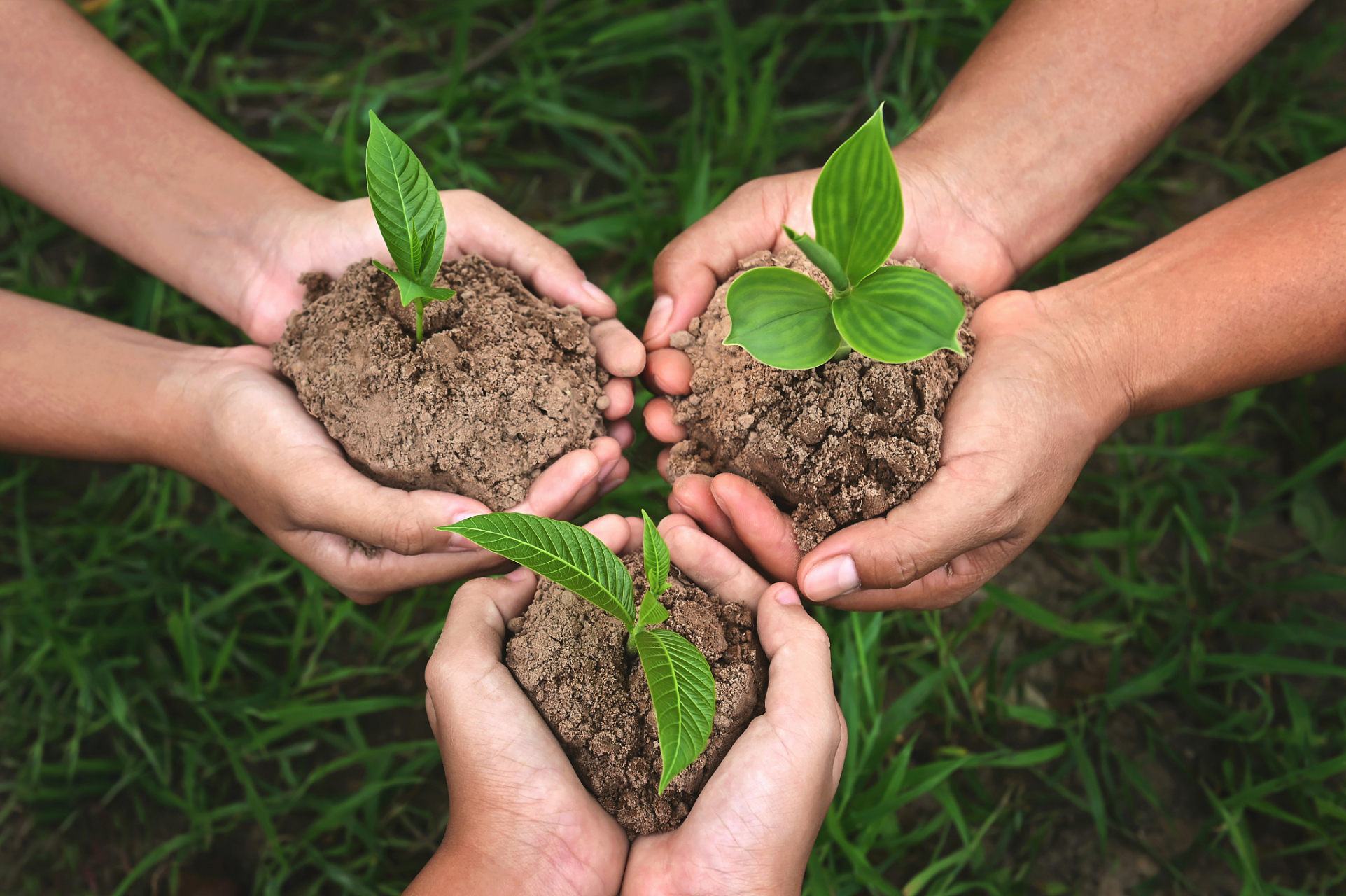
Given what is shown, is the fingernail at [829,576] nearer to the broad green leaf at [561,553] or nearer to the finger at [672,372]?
the broad green leaf at [561,553]

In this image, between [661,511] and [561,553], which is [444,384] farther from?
[661,511]

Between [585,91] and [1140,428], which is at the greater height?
[585,91]

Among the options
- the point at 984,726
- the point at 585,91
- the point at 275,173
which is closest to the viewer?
the point at 275,173

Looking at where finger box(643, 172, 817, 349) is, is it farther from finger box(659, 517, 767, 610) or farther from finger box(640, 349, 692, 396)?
finger box(659, 517, 767, 610)

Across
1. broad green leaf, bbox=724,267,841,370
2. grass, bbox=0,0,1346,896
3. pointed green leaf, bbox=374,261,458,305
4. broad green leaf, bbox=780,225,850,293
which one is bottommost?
grass, bbox=0,0,1346,896

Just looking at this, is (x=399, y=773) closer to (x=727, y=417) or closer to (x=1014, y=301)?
(x=727, y=417)

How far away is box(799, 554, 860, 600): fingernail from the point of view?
150 centimetres

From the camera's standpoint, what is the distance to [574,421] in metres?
1.68

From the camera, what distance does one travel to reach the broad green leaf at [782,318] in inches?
51.8

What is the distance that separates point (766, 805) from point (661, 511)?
908 mm

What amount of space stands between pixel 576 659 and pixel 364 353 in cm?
70

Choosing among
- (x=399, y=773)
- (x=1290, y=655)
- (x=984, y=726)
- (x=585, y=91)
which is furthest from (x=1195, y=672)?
(x=585, y=91)

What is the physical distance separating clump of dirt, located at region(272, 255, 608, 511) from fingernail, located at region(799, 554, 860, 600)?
0.53 metres

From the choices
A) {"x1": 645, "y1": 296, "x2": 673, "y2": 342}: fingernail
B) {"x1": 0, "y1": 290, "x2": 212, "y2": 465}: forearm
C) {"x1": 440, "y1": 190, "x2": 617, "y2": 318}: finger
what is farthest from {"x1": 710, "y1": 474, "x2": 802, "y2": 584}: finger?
{"x1": 0, "y1": 290, "x2": 212, "y2": 465}: forearm
